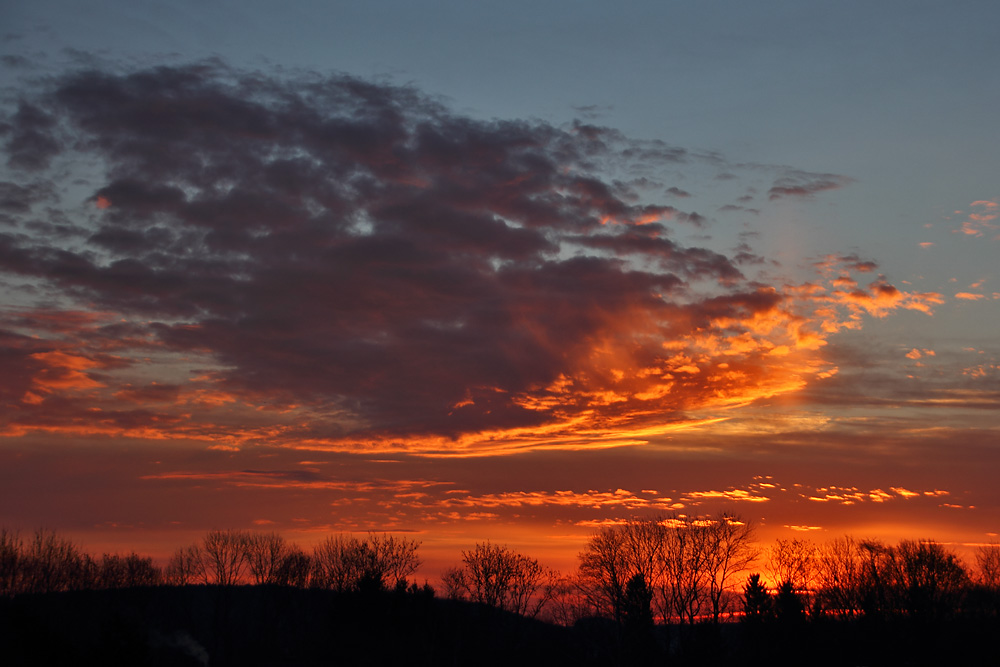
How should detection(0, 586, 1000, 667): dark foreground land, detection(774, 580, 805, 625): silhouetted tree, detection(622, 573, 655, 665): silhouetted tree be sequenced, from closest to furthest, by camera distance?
detection(0, 586, 1000, 667): dark foreground land
detection(774, 580, 805, 625): silhouetted tree
detection(622, 573, 655, 665): silhouetted tree

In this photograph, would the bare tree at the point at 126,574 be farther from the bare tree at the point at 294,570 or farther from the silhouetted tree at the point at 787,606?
the silhouetted tree at the point at 787,606

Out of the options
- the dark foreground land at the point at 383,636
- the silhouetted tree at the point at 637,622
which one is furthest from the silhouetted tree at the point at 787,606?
the silhouetted tree at the point at 637,622

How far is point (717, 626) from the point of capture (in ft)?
291

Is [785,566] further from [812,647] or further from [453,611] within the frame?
[453,611]

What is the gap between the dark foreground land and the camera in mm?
70188

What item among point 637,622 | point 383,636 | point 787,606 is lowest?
point 383,636

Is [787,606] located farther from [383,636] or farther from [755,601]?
[383,636]

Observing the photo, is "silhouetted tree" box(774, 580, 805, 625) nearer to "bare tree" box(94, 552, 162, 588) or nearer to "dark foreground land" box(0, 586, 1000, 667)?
"dark foreground land" box(0, 586, 1000, 667)

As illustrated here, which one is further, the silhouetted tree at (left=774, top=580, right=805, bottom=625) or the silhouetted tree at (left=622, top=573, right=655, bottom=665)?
the silhouetted tree at (left=622, top=573, right=655, bottom=665)

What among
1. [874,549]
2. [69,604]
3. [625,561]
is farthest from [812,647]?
[69,604]

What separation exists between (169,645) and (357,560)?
95.6ft

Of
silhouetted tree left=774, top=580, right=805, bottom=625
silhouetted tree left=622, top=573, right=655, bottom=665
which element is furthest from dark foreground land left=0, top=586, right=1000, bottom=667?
silhouetted tree left=774, top=580, right=805, bottom=625

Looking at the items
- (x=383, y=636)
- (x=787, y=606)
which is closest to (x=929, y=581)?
(x=787, y=606)

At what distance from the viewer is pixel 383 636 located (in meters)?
92.5
